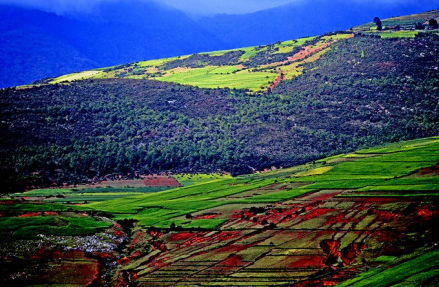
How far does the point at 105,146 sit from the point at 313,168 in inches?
2697

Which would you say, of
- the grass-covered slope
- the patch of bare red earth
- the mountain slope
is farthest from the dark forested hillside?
the patch of bare red earth

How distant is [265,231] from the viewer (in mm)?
78375

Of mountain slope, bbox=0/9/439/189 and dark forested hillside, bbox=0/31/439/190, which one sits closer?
mountain slope, bbox=0/9/439/189

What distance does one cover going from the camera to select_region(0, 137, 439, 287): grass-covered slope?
205 feet

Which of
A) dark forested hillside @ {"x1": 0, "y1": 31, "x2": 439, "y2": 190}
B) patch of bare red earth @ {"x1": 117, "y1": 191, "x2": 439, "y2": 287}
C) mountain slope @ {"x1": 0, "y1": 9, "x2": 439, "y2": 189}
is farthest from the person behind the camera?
dark forested hillside @ {"x1": 0, "y1": 31, "x2": 439, "y2": 190}

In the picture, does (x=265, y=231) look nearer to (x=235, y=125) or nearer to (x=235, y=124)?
(x=235, y=125)

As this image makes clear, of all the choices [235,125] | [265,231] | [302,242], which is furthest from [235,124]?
[302,242]

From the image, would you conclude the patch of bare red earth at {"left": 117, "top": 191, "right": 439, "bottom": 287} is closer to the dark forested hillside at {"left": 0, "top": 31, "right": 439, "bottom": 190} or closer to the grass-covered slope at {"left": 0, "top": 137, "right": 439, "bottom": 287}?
the grass-covered slope at {"left": 0, "top": 137, "right": 439, "bottom": 287}

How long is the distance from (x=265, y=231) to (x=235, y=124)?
104 m

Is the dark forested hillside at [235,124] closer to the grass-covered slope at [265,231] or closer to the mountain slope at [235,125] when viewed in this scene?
the mountain slope at [235,125]

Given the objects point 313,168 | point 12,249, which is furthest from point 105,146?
point 12,249

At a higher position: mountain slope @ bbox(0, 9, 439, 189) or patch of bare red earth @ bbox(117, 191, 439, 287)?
mountain slope @ bbox(0, 9, 439, 189)

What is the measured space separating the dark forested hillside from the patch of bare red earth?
217ft

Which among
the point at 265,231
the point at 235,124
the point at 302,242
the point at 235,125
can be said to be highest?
the point at 235,124
